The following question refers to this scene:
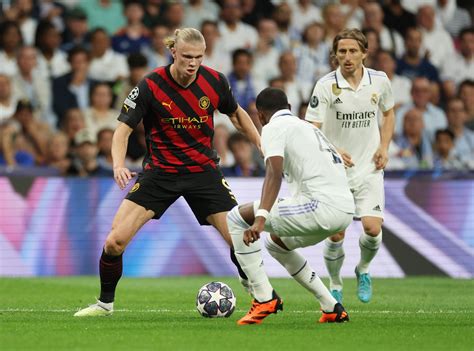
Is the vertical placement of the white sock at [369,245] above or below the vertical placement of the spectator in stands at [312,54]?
below

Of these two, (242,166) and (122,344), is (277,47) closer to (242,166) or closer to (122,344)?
(242,166)

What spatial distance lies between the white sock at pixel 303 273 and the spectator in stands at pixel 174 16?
10741mm

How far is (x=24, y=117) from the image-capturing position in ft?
56.2

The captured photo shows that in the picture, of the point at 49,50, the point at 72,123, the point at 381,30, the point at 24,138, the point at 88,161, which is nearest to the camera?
the point at 88,161

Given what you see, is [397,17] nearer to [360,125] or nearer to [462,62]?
[462,62]

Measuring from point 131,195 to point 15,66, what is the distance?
9015 mm

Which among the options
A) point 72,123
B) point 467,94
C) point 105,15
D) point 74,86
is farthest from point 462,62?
point 72,123

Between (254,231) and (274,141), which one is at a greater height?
(274,141)

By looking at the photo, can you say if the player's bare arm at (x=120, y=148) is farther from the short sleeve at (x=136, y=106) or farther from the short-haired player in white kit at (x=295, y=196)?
the short-haired player in white kit at (x=295, y=196)

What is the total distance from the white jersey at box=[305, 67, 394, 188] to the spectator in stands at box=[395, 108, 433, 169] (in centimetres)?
670

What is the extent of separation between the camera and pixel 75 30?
18.6 metres

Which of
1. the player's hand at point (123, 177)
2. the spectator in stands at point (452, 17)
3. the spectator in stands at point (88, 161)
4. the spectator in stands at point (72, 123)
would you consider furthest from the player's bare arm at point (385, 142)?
the spectator in stands at point (452, 17)

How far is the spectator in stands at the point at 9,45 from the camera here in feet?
58.7

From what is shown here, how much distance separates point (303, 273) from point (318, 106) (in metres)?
2.65
